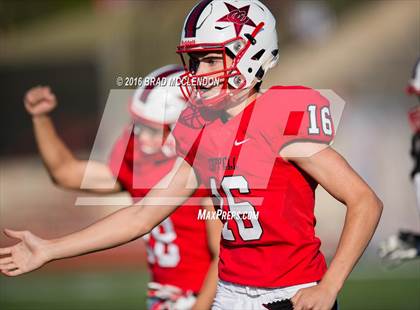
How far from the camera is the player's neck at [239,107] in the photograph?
359 cm

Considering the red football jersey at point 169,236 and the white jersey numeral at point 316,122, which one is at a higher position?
the white jersey numeral at point 316,122

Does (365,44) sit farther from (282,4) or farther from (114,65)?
(114,65)

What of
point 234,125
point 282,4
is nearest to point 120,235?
point 234,125

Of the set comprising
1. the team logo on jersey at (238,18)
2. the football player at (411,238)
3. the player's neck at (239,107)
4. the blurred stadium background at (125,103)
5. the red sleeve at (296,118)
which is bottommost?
→ the blurred stadium background at (125,103)

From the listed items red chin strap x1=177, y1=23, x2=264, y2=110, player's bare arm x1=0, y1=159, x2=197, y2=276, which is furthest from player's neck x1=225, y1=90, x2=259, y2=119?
player's bare arm x1=0, y1=159, x2=197, y2=276

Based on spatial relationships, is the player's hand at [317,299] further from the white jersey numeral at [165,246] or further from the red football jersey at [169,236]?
the white jersey numeral at [165,246]

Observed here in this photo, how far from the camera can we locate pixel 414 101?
11594mm

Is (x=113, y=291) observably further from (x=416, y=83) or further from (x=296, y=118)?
(x=296, y=118)

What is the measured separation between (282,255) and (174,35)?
13.1 meters

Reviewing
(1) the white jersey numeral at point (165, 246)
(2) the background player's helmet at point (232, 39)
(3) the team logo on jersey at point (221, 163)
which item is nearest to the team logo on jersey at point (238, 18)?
(2) the background player's helmet at point (232, 39)

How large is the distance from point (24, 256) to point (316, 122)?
1.27 m

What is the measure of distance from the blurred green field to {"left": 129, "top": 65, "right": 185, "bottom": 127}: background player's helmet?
3.80m

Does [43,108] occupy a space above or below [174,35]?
above

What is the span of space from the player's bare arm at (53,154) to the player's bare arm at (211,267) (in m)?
0.98
